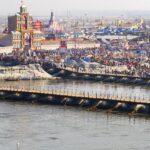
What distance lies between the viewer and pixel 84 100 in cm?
3816

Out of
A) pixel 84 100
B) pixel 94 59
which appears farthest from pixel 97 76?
pixel 84 100

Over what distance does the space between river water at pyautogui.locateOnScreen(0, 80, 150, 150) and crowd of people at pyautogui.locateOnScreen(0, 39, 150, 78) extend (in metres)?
17.7

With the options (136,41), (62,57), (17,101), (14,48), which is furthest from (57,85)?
(136,41)

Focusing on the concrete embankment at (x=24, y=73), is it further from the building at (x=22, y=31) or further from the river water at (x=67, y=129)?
the river water at (x=67, y=129)

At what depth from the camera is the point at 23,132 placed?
30.2 meters

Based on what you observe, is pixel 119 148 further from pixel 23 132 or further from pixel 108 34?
pixel 108 34

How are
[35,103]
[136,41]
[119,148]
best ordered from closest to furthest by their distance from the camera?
[119,148] < [35,103] < [136,41]

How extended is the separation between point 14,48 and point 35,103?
1115 inches

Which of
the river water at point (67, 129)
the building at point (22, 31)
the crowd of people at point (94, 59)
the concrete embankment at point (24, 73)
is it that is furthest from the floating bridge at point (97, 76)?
Answer: the river water at point (67, 129)

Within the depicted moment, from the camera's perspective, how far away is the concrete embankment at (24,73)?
171 feet

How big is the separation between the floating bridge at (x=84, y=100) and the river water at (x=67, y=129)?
40.1 inches

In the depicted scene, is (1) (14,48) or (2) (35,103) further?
(1) (14,48)

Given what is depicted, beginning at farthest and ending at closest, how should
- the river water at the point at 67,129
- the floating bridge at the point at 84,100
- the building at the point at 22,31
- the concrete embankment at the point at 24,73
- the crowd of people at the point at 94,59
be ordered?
the building at the point at 22,31, the crowd of people at the point at 94,59, the concrete embankment at the point at 24,73, the floating bridge at the point at 84,100, the river water at the point at 67,129

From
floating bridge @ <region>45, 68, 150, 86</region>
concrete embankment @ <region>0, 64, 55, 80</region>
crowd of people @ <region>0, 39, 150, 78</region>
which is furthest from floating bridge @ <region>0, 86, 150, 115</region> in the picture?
crowd of people @ <region>0, 39, 150, 78</region>
